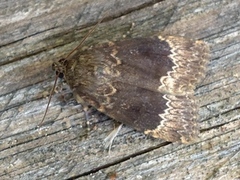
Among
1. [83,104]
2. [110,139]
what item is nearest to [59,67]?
[83,104]

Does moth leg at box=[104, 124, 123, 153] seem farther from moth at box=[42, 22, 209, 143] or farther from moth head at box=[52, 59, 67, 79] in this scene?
moth head at box=[52, 59, 67, 79]

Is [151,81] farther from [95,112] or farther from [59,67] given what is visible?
[59,67]

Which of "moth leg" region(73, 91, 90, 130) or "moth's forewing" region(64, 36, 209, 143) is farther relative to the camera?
"moth leg" region(73, 91, 90, 130)

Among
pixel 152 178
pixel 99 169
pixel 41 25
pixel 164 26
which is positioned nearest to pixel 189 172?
pixel 152 178

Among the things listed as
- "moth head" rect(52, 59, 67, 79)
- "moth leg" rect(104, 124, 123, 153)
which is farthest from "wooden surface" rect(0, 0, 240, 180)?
"moth head" rect(52, 59, 67, 79)

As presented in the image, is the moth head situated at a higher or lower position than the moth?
higher

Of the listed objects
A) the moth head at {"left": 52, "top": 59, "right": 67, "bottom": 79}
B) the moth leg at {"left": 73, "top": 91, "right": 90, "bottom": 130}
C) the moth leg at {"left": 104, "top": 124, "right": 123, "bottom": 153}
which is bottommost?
the moth leg at {"left": 104, "top": 124, "right": 123, "bottom": 153}

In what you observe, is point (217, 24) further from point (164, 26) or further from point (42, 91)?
point (42, 91)
